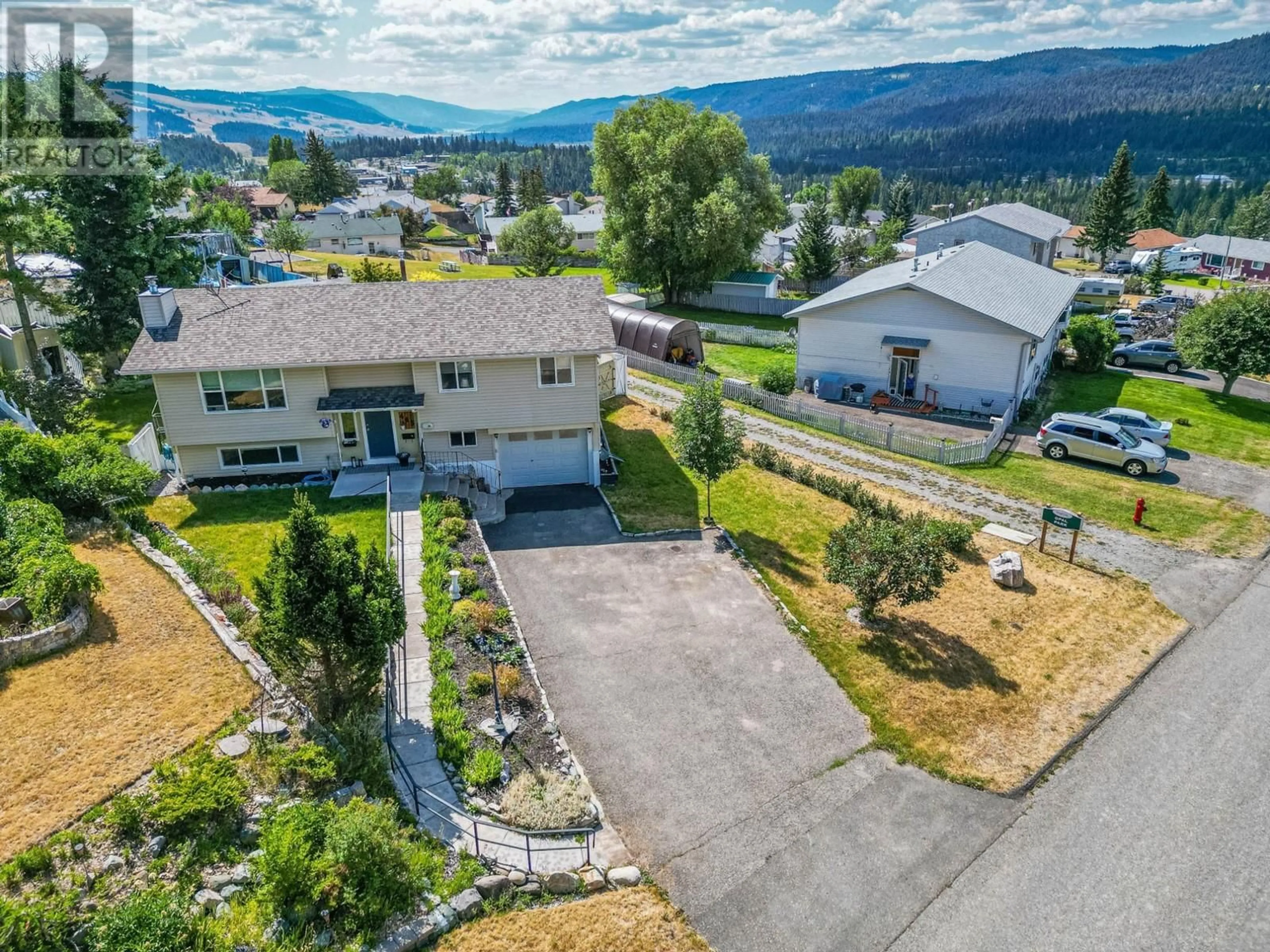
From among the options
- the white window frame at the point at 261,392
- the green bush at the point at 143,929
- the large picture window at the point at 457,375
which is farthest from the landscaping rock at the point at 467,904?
the white window frame at the point at 261,392

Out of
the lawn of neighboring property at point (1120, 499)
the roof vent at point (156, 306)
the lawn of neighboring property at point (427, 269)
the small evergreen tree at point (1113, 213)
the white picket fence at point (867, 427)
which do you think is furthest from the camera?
the small evergreen tree at point (1113, 213)

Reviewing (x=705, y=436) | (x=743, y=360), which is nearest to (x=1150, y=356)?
(x=743, y=360)

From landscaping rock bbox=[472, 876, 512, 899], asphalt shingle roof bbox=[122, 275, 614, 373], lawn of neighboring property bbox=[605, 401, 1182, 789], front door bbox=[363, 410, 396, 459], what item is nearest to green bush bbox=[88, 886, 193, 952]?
landscaping rock bbox=[472, 876, 512, 899]

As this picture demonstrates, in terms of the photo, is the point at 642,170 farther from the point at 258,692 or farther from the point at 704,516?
the point at 258,692

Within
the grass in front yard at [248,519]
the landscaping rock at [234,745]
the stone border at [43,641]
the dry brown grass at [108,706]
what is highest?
the stone border at [43,641]

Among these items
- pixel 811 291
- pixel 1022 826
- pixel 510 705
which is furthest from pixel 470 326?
pixel 811 291

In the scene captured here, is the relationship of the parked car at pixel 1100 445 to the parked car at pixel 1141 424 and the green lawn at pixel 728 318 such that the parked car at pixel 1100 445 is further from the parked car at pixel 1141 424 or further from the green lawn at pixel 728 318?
the green lawn at pixel 728 318
